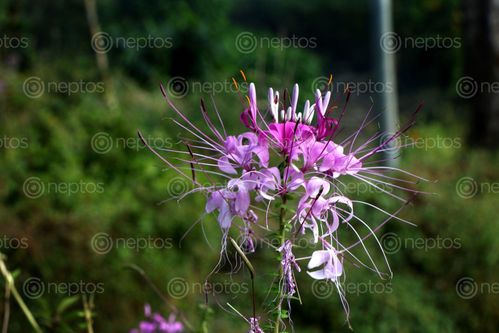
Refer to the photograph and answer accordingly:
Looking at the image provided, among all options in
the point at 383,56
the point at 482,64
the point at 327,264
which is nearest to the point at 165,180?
the point at 383,56

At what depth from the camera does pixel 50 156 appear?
695cm

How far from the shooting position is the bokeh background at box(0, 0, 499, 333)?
4828mm

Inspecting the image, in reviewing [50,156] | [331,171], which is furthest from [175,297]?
[331,171]

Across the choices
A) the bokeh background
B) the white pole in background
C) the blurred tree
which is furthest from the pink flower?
the blurred tree

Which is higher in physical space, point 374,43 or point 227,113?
point 374,43

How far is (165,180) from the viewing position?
6781 millimetres

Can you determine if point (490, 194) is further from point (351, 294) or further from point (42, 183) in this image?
point (42, 183)

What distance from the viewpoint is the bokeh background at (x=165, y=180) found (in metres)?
4.83

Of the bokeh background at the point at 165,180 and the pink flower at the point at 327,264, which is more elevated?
the pink flower at the point at 327,264

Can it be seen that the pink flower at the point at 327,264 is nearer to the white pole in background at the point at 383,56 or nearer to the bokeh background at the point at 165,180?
the bokeh background at the point at 165,180

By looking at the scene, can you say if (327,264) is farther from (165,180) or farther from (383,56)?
(383,56)

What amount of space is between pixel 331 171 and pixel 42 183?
5.31 metres

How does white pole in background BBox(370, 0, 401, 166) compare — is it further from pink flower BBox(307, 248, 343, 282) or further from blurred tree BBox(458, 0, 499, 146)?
pink flower BBox(307, 248, 343, 282)

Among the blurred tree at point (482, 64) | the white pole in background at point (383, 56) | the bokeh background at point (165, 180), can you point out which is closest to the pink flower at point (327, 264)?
the bokeh background at point (165, 180)
